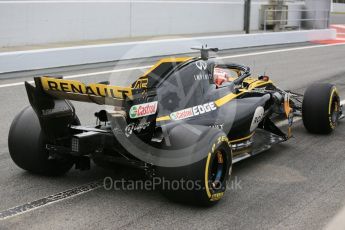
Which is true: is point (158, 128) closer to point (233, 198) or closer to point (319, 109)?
point (233, 198)

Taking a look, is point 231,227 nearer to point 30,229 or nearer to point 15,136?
point 30,229

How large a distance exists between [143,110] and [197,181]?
80 centimetres

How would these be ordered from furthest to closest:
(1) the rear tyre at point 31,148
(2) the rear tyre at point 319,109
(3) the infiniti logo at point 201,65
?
(2) the rear tyre at point 319,109, (3) the infiniti logo at point 201,65, (1) the rear tyre at point 31,148

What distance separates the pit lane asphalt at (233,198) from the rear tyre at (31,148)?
0.13m

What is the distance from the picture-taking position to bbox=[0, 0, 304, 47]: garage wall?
1669cm

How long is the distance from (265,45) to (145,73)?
17888 mm

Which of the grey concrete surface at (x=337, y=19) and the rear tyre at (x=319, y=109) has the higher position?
the grey concrete surface at (x=337, y=19)

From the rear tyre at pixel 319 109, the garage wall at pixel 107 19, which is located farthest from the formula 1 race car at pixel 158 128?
the garage wall at pixel 107 19

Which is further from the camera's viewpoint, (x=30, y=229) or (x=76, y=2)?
(x=76, y=2)

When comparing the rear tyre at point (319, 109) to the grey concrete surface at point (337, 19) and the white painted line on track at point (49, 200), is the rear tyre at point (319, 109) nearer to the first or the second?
the white painted line on track at point (49, 200)

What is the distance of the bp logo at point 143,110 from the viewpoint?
4.97 metres

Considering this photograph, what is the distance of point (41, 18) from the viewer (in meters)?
17.4

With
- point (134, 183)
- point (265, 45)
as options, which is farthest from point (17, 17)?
point (134, 183)

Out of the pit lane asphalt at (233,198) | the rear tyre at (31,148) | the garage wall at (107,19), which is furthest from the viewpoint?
the garage wall at (107,19)
